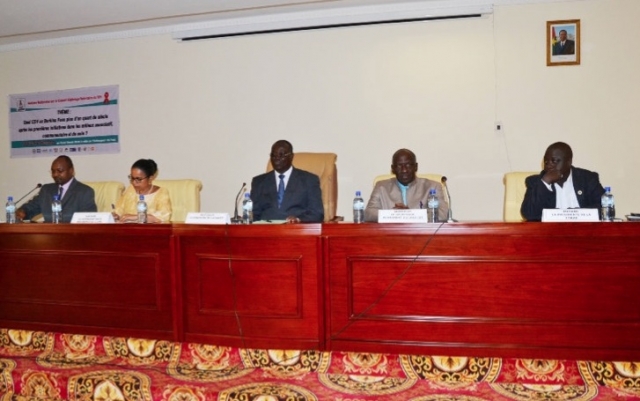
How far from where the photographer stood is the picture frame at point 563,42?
3746 mm

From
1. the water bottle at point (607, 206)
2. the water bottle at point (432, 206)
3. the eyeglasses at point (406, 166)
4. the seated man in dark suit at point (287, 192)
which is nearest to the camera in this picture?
the water bottle at point (607, 206)

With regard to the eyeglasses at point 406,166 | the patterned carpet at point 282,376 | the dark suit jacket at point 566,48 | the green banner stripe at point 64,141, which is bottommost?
the patterned carpet at point 282,376

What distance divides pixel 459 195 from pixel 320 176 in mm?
1269

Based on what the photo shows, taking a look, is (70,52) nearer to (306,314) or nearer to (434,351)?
(306,314)

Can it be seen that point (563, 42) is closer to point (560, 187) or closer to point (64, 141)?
point (560, 187)

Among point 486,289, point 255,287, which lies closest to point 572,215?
point 486,289

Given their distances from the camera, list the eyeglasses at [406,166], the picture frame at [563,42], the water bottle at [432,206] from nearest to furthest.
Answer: the water bottle at [432,206] < the eyeglasses at [406,166] < the picture frame at [563,42]

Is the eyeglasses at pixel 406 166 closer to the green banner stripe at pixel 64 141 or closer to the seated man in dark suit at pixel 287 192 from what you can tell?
the seated man in dark suit at pixel 287 192

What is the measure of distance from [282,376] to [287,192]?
1.38 meters

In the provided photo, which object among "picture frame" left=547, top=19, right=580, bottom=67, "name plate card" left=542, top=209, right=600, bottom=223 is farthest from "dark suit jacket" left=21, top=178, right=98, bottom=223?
"picture frame" left=547, top=19, right=580, bottom=67

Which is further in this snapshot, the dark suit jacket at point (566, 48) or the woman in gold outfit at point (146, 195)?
the dark suit jacket at point (566, 48)

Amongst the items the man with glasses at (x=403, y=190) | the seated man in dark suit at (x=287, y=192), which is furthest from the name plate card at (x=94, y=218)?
the man with glasses at (x=403, y=190)

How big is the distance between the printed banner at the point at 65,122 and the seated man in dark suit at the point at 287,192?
2111mm

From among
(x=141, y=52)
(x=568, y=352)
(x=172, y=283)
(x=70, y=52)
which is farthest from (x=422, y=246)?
(x=70, y=52)
